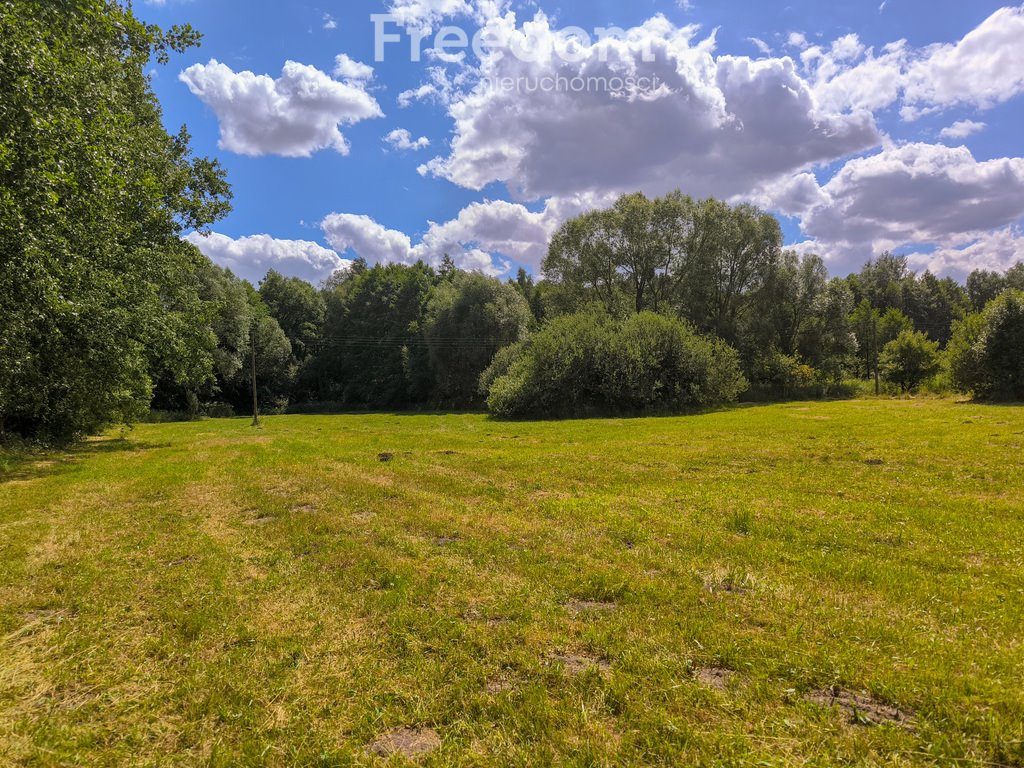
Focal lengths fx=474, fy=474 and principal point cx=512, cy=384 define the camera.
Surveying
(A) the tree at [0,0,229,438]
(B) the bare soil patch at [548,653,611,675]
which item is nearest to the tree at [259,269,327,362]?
(A) the tree at [0,0,229,438]

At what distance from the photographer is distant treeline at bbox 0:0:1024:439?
12914 millimetres

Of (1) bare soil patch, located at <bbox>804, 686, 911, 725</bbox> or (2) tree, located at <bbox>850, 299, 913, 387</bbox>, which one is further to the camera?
(2) tree, located at <bbox>850, 299, 913, 387</bbox>

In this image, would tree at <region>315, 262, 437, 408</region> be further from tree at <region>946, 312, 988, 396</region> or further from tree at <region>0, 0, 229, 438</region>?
tree at <region>946, 312, 988, 396</region>

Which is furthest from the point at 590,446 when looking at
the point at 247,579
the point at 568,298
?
the point at 568,298

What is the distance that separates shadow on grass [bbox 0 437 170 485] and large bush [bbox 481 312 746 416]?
23729 millimetres

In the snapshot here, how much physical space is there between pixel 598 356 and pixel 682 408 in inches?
303

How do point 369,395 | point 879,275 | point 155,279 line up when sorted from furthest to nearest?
1. point 879,275
2. point 369,395
3. point 155,279

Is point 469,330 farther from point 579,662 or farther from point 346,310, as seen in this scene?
point 579,662

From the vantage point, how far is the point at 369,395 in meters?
71.3

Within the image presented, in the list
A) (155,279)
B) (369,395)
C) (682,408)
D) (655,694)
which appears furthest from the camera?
(369,395)

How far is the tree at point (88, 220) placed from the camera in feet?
38.7

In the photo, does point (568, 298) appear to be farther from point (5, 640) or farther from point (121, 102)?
point (5, 640)

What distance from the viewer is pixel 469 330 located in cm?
5625

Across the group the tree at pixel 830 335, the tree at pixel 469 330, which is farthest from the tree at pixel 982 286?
the tree at pixel 469 330
